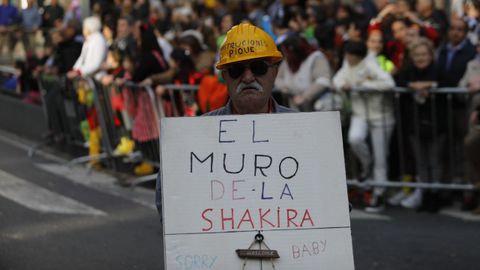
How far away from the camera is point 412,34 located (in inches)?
488

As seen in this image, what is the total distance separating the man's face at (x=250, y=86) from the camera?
521cm

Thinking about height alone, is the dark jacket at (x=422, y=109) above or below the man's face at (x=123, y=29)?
below

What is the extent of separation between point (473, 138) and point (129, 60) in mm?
5425

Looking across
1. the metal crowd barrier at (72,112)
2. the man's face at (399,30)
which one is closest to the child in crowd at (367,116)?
the man's face at (399,30)

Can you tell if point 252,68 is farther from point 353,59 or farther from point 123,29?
point 123,29

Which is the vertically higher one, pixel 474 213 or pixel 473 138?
pixel 473 138

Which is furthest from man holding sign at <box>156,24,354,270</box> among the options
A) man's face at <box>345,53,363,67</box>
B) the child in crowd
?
man's face at <box>345,53,363,67</box>

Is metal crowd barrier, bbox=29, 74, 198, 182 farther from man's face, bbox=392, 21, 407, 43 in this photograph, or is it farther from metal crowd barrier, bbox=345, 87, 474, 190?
man's face, bbox=392, 21, 407, 43

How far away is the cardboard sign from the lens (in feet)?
15.0

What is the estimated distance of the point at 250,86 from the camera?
5.21 m

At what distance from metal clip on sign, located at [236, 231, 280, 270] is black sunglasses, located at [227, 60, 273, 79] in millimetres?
956

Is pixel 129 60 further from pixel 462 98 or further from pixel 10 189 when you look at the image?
pixel 462 98

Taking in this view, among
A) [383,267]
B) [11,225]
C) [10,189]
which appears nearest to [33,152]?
[10,189]

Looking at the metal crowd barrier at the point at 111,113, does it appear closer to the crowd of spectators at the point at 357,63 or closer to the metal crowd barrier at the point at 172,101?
the metal crowd barrier at the point at 172,101
